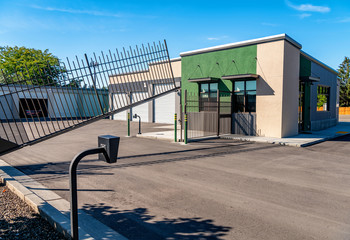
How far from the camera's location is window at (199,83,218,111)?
16059mm

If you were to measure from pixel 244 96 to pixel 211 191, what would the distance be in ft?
34.5

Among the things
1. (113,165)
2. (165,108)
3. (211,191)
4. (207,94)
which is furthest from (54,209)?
(165,108)

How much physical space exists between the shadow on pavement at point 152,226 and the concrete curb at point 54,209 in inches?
6.5

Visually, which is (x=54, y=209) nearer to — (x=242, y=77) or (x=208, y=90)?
(x=242, y=77)

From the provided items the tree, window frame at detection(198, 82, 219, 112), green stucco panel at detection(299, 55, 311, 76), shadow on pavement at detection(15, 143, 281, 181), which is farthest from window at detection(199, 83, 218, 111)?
the tree

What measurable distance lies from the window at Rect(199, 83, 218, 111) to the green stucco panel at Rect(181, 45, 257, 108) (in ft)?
1.18

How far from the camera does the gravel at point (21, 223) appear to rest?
137 inches

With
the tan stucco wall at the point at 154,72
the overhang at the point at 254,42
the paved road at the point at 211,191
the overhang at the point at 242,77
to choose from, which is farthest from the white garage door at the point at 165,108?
the paved road at the point at 211,191

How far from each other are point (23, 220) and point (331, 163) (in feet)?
27.7

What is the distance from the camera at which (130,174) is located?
6.73 m

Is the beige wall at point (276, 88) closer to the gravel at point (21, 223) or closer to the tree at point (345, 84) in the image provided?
the gravel at point (21, 223)

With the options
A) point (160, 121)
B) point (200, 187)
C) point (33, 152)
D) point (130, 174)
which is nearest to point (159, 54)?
point (130, 174)

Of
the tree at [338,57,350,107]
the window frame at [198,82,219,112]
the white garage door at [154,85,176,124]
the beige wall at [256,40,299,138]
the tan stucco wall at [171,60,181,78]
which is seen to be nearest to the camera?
the beige wall at [256,40,299,138]

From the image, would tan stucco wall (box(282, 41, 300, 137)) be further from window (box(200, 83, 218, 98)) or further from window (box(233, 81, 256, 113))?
window (box(200, 83, 218, 98))
